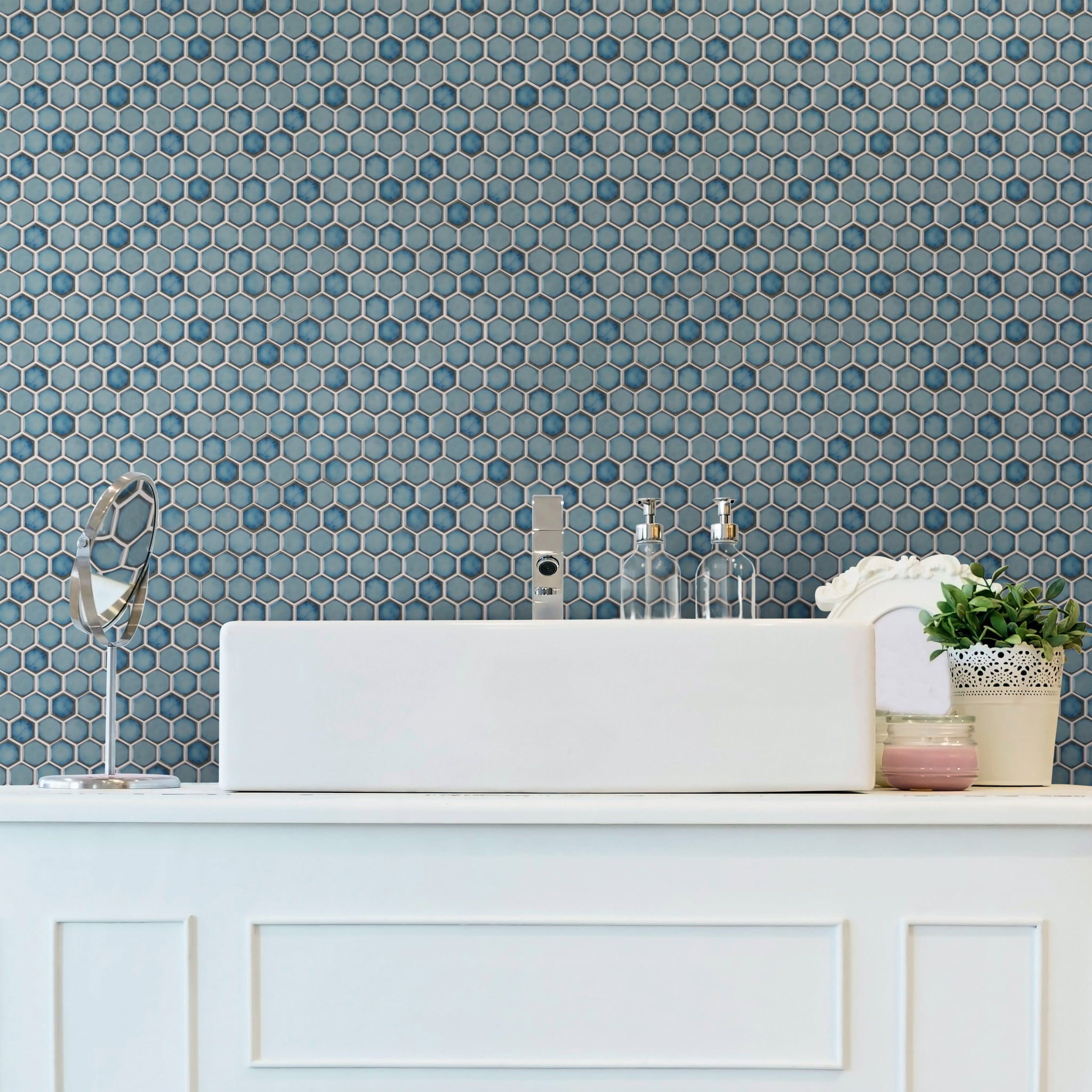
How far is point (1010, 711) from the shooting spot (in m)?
1.15

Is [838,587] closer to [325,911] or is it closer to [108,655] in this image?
[325,911]

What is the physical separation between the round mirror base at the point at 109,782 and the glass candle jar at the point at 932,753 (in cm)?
74

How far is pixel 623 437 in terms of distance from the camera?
1.37 metres

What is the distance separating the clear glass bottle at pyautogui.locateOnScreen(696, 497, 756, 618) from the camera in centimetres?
129

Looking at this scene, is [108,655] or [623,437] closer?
[108,655]

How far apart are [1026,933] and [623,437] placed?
700 mm

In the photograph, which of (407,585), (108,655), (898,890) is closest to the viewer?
(898,890)

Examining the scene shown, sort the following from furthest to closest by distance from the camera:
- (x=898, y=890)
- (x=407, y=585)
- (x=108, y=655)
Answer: (x=407, y=585), (x=108, y=655), (x=898, y=890)

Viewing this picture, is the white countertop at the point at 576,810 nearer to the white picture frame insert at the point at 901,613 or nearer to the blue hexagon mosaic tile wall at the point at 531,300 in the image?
the white picture frame insert at the point at 901,613

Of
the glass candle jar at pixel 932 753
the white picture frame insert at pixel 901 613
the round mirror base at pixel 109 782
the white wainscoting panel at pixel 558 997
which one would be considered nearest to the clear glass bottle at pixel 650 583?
the white picture frame insert at pixel 901 613

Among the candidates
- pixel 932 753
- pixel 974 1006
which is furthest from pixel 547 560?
pixel 974 1006

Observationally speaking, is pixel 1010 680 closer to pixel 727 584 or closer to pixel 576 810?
pixel 727 584

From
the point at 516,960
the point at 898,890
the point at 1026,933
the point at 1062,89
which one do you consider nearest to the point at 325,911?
the point at 516,960

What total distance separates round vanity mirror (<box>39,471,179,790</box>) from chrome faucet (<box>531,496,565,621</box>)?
1.42 feet
